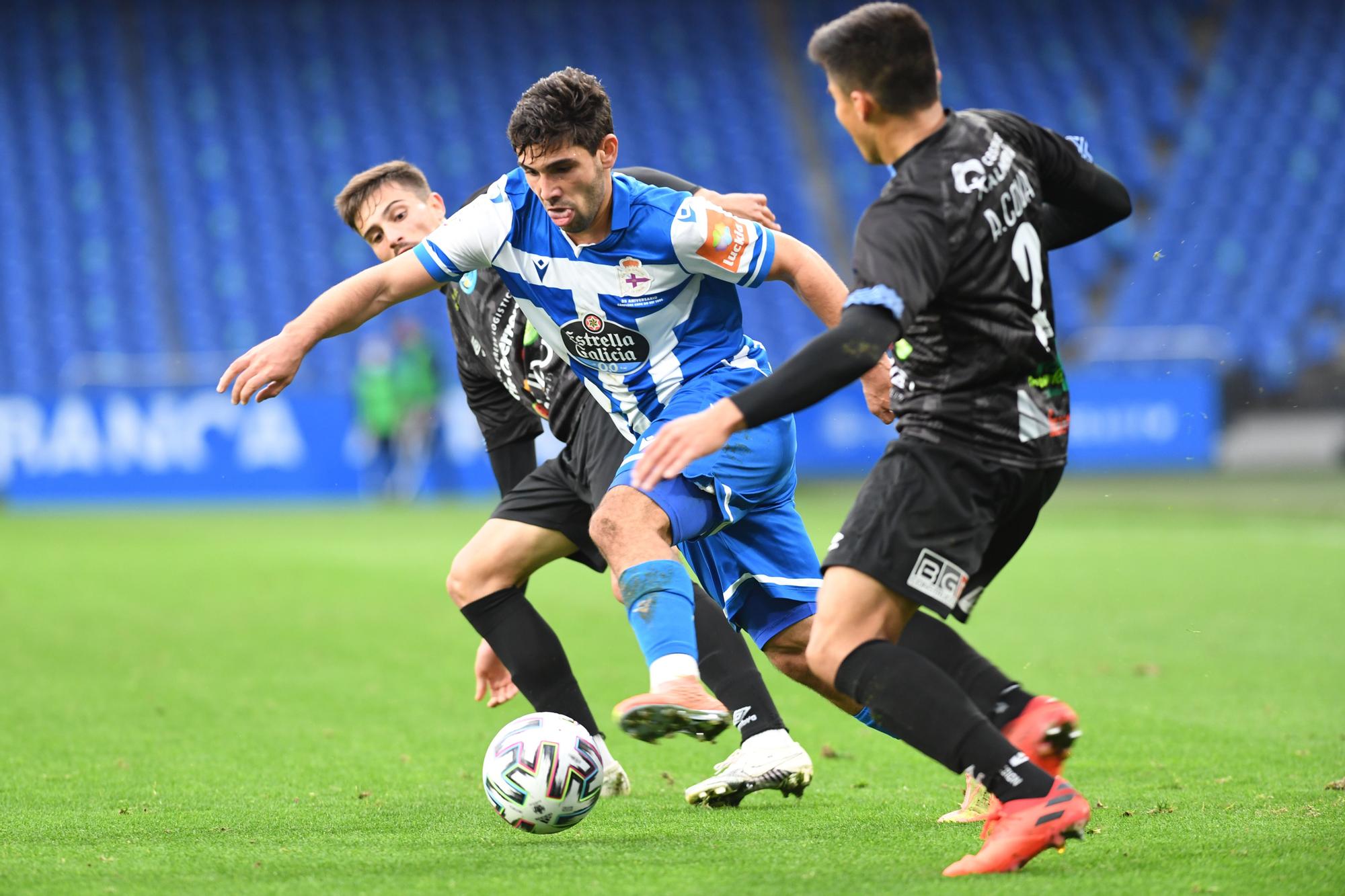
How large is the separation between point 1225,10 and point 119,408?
18.1m

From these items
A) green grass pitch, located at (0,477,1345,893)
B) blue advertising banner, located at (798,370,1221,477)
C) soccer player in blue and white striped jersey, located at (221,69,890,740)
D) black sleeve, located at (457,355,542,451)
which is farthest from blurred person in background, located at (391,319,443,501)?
soccer player in blue and white striped jersey, located at (221,69,890,740)

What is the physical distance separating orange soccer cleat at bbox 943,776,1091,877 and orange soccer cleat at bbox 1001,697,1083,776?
0.55 feet

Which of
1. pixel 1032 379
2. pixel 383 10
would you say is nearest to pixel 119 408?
pixel 383 10

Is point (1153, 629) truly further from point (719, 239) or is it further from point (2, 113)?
point (2, 113)

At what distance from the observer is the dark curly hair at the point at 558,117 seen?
394 centimetres

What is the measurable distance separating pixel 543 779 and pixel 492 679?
106 cm

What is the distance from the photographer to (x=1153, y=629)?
808cm

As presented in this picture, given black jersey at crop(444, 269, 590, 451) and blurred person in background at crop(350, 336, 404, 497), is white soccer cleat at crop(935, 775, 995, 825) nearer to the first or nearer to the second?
black jersey at crop(444, 269, 590, 451)

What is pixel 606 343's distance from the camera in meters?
4.29

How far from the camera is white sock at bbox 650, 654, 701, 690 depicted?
3.60m

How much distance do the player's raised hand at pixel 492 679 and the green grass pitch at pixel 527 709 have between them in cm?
27

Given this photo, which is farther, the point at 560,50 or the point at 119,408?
the point at 560,50

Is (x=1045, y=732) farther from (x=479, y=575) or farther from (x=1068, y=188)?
(x=479, y=575)

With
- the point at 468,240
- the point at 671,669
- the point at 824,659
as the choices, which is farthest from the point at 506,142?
the point at 824,659
